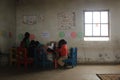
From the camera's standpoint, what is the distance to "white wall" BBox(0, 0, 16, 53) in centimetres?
895

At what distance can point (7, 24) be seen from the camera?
930 cm

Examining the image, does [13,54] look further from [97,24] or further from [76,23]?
[97,24]

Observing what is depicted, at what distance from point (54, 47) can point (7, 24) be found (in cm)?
192

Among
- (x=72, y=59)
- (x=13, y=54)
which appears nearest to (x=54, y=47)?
(x=72, y=59)

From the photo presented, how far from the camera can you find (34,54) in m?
9.11

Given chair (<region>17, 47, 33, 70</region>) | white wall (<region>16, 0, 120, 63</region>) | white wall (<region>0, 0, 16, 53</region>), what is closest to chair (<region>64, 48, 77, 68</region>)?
white wall (<region>16, 0, 120, 63</region>)

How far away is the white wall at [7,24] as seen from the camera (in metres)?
8.95

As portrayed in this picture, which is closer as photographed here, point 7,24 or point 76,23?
point 7,24

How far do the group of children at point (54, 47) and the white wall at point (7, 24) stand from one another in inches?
19.3

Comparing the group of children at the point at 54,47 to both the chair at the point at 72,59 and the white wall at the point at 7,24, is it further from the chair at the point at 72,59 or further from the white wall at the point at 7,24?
the white wall at the point at 7,24

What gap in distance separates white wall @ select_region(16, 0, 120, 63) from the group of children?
0.45 metres

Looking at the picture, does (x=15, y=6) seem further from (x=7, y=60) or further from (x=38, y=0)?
(x=7, y=60)

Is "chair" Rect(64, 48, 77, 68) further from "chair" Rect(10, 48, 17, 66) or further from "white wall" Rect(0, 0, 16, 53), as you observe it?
"white wall" Rect(0, 0, 16, 53)

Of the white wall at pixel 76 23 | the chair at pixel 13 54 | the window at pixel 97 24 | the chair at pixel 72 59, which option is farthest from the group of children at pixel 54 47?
the window at pixel 97 24
